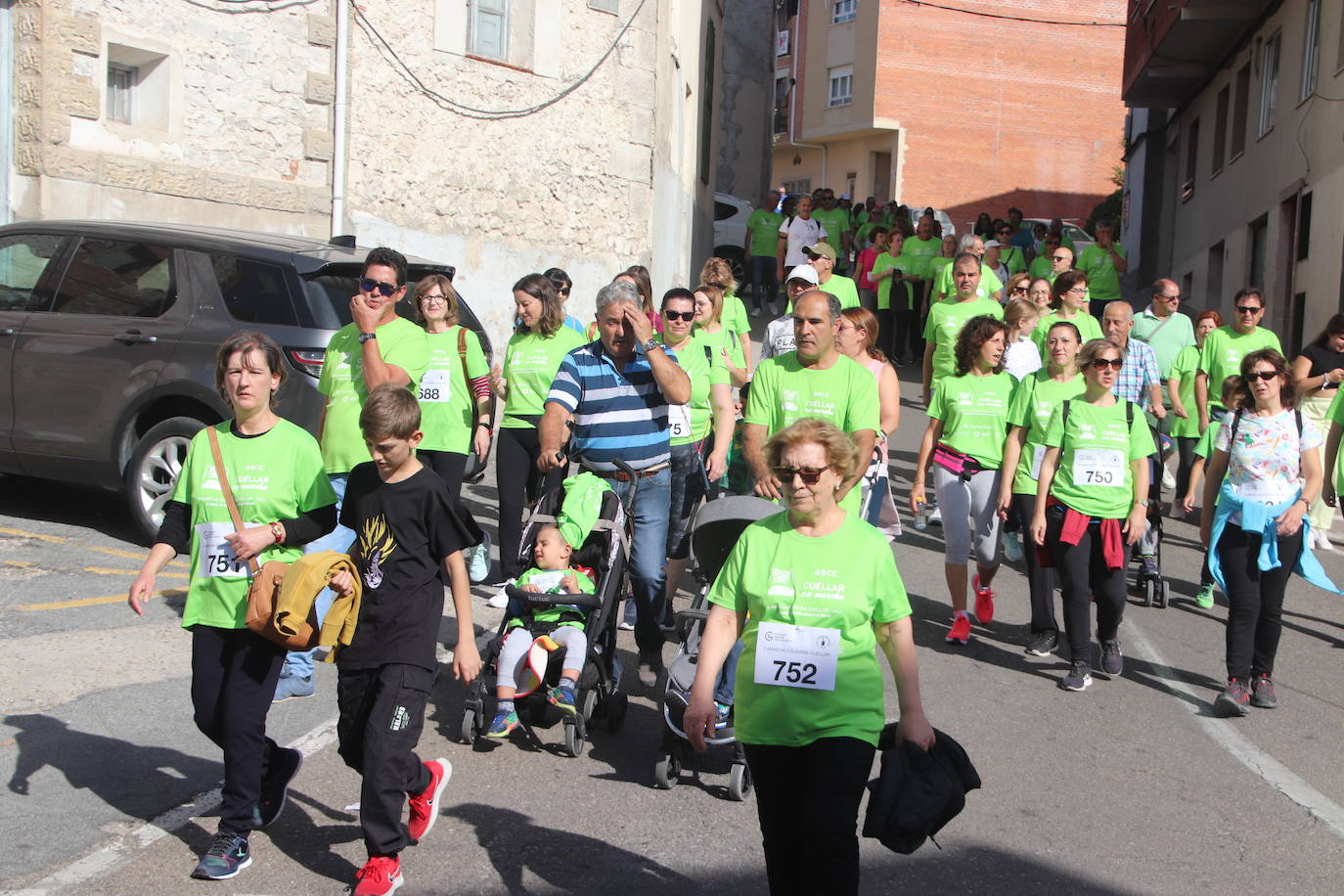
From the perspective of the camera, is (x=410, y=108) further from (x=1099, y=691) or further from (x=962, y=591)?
(x=1099, y=691)

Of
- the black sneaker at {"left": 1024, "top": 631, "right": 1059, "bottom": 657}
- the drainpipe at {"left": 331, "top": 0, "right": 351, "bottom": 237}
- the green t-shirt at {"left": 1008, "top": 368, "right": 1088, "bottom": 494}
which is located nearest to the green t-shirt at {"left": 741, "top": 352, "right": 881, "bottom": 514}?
the green t-shirt at {"left": 1008, "top": 368, "right": 1088, "bottom": 494}

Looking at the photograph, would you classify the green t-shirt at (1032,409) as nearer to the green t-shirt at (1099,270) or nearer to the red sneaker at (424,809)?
the red sneaker at (424,809)

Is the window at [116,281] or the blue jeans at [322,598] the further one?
the window at [116,281]

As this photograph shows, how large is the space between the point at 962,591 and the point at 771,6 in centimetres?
3267

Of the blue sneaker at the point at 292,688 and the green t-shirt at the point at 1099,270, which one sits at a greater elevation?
the green t-shirt at the point at 1099,270

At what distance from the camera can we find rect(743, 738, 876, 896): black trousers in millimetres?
3881

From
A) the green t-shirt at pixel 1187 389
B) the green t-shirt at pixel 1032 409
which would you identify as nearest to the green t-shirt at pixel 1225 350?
the green t-shirt at pixel 1187 389

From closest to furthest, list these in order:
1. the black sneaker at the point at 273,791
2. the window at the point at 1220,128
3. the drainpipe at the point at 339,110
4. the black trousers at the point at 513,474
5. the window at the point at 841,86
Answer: the black sneaker at the point at 273,791 → the black trousers at the point at 513,474 → the drainpipe at the point at 339,110 → the window at the point at 1220,128 → the window at the point at 841,86

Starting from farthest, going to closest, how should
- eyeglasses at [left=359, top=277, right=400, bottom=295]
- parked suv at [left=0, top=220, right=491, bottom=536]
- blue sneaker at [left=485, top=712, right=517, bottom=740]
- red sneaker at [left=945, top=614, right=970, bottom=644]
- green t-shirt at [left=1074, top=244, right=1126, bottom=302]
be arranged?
1. green t-shirt at [left=1074, top=244, right=1126, bottom=302]
2. parked suv at [left=0, top=220, right=491, bottom=536]
3. red sneaker at [left=945, top=614, right=970, bottom=644]
4. eyeglasses at [left=359, top=277, right=400, bottom=295]
5. blue sneaker at [left=485, top=712, right=517, bottom=740]

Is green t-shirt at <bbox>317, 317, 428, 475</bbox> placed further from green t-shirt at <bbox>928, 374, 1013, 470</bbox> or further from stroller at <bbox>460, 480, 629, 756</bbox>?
green t-shirt at <bbox>928, 374, 1013, 470</bbox>

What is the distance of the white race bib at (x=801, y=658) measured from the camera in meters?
4.05

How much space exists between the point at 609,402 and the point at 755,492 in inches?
36.1

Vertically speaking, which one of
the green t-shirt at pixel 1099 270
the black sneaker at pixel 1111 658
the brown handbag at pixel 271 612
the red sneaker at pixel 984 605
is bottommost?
the black sneaker at pixel 1111 658

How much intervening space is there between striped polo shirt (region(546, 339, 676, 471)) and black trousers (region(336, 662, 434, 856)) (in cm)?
238
